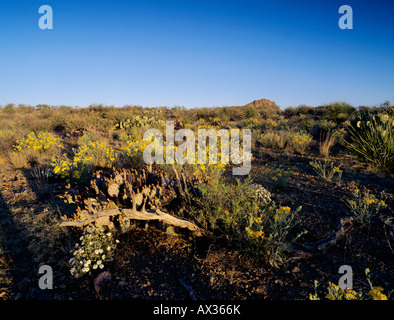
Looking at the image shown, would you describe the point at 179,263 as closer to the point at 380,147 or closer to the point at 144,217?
the point at 144,217

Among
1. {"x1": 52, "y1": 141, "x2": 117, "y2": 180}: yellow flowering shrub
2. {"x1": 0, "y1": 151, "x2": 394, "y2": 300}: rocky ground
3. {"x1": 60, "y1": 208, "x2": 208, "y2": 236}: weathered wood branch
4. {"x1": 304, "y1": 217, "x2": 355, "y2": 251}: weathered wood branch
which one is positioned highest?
{"x1": 52, "y1": 141, "x2": 117, "y2": 180}: yellow flowering shrub

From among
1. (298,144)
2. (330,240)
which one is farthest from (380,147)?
(330,240)

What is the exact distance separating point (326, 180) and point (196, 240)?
3413mm

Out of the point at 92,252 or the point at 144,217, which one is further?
the point at 144,217

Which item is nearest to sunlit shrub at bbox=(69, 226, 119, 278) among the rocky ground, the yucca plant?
the rocky ground

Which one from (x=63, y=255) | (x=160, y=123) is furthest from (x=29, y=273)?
(x=160, y=123)

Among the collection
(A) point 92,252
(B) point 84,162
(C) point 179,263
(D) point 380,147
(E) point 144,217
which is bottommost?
(C) point 179,263

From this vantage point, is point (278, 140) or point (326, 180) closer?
point (326, 180)

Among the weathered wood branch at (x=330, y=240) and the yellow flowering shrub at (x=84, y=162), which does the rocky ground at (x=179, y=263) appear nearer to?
the weathered wood branch at (x=330, y=240)

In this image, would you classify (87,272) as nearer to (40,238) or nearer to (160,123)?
(40,238)

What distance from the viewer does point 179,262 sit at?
2.35m

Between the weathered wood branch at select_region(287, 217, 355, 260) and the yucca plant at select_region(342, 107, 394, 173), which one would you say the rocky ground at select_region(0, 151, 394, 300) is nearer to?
the weathered wood branch at select_region(287, 217, 355, 260)

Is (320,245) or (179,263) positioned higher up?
(320,245)

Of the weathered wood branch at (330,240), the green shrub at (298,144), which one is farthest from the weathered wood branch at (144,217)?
the green shrub at (298,144)
